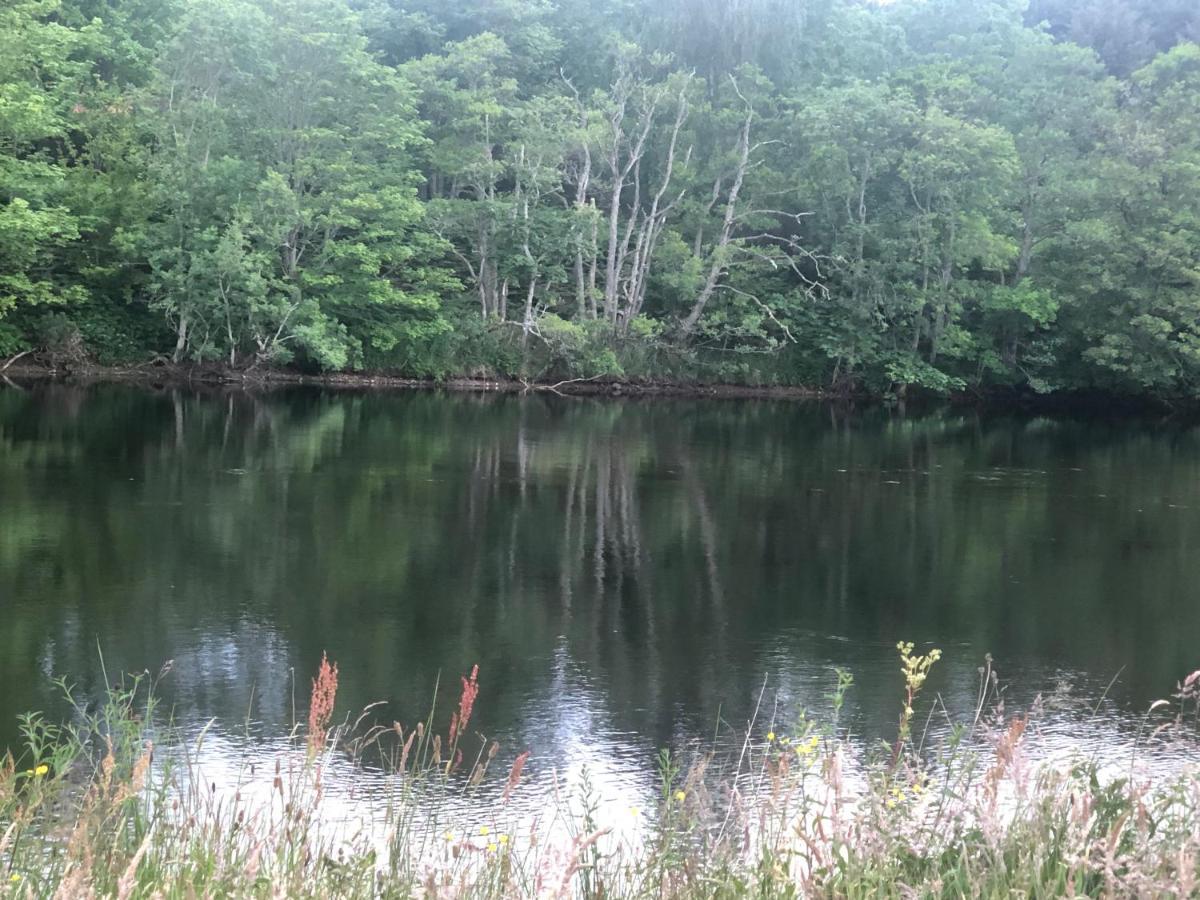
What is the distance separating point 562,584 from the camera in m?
11.2

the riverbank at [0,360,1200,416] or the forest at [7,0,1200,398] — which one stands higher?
the forest at [7,0,1200,398]

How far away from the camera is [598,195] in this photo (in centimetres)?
3975

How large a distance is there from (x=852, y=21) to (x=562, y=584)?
3505cm

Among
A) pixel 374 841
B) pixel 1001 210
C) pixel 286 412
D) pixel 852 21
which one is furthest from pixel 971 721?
pixel 852 21

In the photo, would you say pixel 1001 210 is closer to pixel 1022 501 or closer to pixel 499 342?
pixel 499 342

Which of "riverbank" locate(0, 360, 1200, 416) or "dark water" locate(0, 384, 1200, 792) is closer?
"dark water" locate(0, 384, 1200, 792)

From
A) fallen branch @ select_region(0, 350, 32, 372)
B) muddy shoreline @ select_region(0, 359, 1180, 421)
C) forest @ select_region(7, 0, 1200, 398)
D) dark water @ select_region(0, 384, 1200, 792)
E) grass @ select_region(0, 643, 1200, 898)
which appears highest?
forest @ select_region(7, 0, 1200, 398)

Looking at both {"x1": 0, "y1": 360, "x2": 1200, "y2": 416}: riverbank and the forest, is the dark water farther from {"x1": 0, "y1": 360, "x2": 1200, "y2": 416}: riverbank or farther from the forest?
the forest

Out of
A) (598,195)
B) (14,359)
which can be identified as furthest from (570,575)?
(598,195)

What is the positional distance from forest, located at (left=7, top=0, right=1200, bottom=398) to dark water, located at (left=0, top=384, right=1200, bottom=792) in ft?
38.1

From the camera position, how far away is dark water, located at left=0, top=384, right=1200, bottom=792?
7.89 metres

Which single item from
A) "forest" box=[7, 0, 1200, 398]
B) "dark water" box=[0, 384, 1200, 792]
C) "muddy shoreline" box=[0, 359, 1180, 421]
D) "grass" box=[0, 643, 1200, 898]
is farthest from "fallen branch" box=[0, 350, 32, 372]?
"grass" box=[0, 643, 1200, 898]

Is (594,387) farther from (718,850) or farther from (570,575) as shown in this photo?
(718,850)

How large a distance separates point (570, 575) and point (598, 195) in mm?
29490
